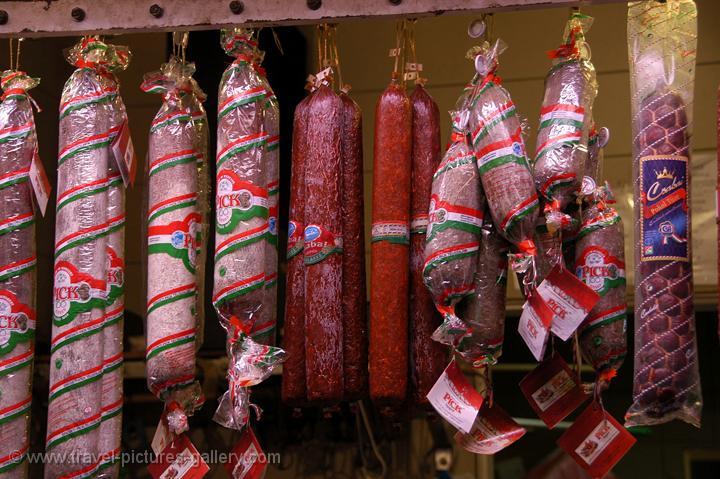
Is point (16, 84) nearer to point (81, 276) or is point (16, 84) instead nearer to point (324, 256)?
point (81, 276)

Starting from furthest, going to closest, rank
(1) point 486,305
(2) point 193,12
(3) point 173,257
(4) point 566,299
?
(2) point 193,12 → (3) point 173,257 → (1) point 486,305 → (4) point 566,299

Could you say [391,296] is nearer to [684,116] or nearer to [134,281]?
[684,116]

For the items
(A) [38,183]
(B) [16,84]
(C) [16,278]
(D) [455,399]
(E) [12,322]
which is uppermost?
(B) [16,84]

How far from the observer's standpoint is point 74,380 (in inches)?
94.4

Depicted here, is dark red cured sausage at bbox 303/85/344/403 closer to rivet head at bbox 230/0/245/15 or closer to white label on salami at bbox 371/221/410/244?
white label on salami at bbox 371/221/410/244

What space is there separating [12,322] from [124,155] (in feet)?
1.68

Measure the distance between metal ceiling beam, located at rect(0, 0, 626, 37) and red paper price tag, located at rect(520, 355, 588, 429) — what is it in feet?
2.93

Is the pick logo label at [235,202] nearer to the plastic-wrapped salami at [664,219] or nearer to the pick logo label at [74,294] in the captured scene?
the pick logo label at [74,294]

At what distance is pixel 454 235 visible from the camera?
2.25 m

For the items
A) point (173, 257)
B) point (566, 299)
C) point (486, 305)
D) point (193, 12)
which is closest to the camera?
point (566, 299)

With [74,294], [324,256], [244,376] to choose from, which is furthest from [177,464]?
[324,256]

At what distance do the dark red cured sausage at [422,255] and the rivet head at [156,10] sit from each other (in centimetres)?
69

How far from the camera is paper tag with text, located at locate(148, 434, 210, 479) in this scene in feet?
7.79

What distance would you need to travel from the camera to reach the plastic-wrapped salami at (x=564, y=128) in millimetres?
2207
